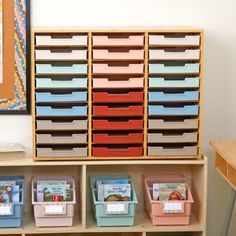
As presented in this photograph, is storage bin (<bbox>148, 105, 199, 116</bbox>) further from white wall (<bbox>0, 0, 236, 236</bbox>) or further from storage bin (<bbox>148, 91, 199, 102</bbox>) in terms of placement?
white wall (<bbox>0, 0, 236, 236</bbox>)

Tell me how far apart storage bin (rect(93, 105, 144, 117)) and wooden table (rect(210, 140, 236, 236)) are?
402 mm

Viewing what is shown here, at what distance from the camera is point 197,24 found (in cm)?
301

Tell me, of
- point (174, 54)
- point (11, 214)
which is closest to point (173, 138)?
point (174, 54)

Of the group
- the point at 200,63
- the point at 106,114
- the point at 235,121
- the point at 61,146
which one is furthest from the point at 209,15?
the point at 61,146

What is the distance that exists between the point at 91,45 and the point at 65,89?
0.25 m

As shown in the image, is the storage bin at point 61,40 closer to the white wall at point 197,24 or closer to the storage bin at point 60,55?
the storage bin at point 60,55

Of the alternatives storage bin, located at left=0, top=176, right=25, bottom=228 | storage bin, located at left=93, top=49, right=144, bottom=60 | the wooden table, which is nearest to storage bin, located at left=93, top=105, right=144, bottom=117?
storage bin, located at left=93, top=49, right=144, bottom=60

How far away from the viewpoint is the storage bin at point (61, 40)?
2717 mm

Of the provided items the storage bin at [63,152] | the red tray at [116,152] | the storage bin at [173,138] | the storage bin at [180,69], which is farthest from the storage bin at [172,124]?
the storage bin at [63,152]

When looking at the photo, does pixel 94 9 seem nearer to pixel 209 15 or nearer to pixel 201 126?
pixel 209 15

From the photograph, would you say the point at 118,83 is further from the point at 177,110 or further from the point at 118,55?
the point at 177,110

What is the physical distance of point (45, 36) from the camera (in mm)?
2717

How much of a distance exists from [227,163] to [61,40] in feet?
3.16

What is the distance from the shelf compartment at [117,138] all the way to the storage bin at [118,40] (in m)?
0.44
